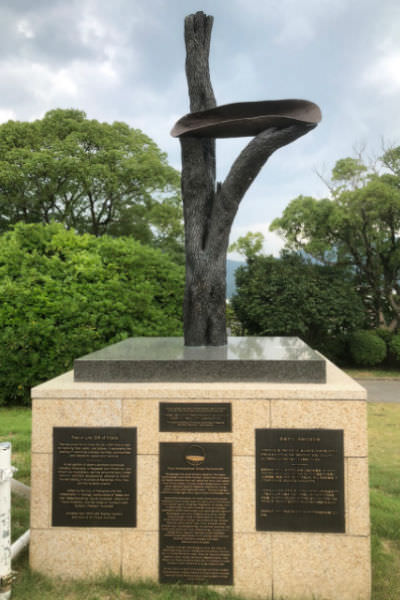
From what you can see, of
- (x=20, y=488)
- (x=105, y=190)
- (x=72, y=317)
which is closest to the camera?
(x=20, y=488)

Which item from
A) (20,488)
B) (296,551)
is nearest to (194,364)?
(296,551)

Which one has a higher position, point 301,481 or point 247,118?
point 247,118

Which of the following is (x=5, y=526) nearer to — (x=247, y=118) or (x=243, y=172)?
Answer: (x=243, y=172)

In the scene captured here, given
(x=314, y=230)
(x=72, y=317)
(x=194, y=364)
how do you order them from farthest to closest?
(x=314, y=230) < (x=72, y=317) < (x=194, y=364)

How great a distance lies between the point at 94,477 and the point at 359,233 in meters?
15.0

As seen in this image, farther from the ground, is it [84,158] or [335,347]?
[84,158]

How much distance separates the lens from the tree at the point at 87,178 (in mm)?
18703

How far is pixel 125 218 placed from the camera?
20.8m

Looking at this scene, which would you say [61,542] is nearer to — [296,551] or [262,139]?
[296,551]

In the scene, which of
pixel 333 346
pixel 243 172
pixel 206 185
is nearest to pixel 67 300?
pixel 206 185

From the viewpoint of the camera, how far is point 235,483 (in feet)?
10.0

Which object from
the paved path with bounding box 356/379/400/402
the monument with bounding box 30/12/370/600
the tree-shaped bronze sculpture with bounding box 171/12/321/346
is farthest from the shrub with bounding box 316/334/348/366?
the monument with bounding box 30/12/370/600

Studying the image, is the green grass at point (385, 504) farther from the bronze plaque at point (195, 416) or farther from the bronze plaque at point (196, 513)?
the bronze plaque at point (195, 416)

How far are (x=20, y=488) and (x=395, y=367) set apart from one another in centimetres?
1412
